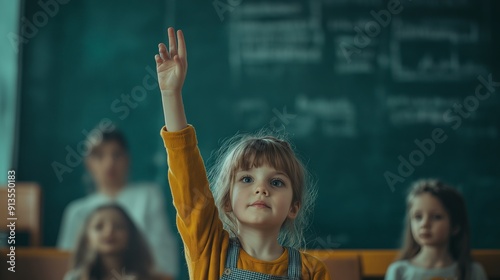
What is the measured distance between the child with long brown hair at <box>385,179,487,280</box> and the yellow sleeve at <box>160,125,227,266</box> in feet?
7.93

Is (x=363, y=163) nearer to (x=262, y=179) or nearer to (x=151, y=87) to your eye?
(x=151, y=87)

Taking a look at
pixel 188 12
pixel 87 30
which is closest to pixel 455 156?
pixel 188 12

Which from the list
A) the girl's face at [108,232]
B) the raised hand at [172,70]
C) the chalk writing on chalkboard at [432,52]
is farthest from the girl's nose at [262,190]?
the chalk writing on chalkboard at [432,52]

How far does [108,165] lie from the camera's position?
3947 mm

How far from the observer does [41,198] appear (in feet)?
12.9

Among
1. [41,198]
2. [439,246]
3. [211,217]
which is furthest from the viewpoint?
[41,198]

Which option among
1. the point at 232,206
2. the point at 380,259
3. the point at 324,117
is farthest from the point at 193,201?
the point at 324,117

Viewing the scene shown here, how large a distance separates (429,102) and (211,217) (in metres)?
3.06

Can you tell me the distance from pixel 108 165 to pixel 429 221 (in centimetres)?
186

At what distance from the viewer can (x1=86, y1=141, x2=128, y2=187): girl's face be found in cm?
Answer: 392

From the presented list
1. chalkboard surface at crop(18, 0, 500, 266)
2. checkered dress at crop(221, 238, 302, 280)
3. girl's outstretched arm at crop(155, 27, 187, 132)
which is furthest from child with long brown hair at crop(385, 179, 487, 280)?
girl's outstretched arm at crop(155, 27, 187, 132)

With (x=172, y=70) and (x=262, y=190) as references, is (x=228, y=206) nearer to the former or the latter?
(x=262, y=190)

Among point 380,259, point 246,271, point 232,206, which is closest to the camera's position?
point 246,271

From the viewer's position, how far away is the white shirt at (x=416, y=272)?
355 cm
